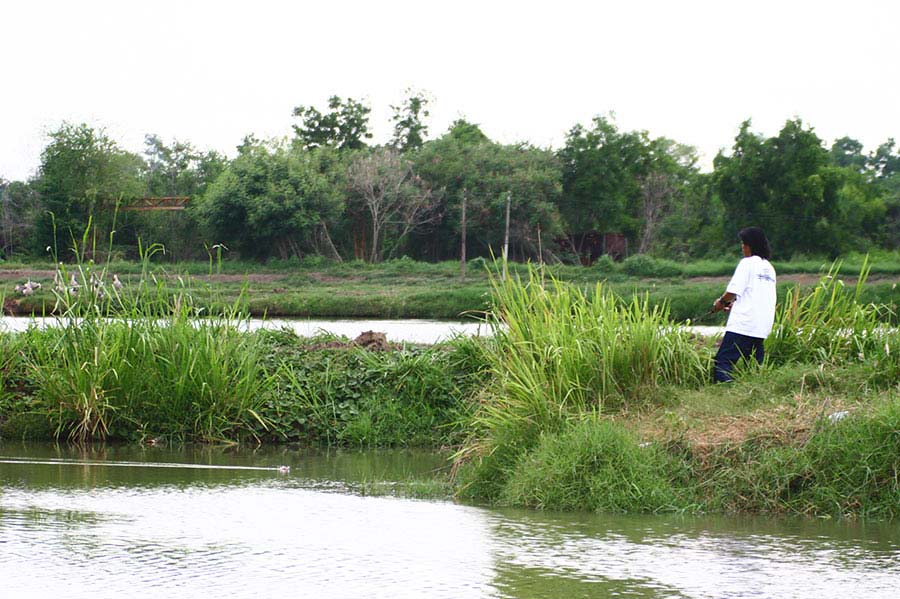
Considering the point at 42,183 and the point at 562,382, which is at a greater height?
the point at 42,183

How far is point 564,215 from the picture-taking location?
2272 inches

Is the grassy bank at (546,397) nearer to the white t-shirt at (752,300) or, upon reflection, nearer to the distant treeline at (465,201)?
the white t-shirt at (752,300)

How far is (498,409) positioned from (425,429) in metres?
2.82

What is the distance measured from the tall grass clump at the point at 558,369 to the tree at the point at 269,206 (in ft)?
136

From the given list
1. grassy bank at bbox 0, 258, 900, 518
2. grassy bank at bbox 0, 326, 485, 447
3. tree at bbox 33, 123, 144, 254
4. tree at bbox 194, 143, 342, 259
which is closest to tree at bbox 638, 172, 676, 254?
tree at bbox 194, 143, 342, 259

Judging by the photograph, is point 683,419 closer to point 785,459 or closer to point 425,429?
point 785,459

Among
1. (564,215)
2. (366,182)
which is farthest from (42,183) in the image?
(564,215)

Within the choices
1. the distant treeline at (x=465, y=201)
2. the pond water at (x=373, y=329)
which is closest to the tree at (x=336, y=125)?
the distant treeline at (x=465, y=201)

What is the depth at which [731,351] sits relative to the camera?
31.0ft

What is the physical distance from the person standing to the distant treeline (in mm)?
39130

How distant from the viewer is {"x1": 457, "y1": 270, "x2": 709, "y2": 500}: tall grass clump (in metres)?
8.35

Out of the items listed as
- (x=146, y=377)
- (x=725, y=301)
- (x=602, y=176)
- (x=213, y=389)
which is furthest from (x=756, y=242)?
(x=602, y=176)

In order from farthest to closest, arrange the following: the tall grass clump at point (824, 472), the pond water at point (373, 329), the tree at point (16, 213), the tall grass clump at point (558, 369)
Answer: the tree at point (16, 213), the pond water at point (373, 329), the tall grass clump at point (558, 369), the tall grass clump at point (824, 472)

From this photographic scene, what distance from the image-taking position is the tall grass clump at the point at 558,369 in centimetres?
835
